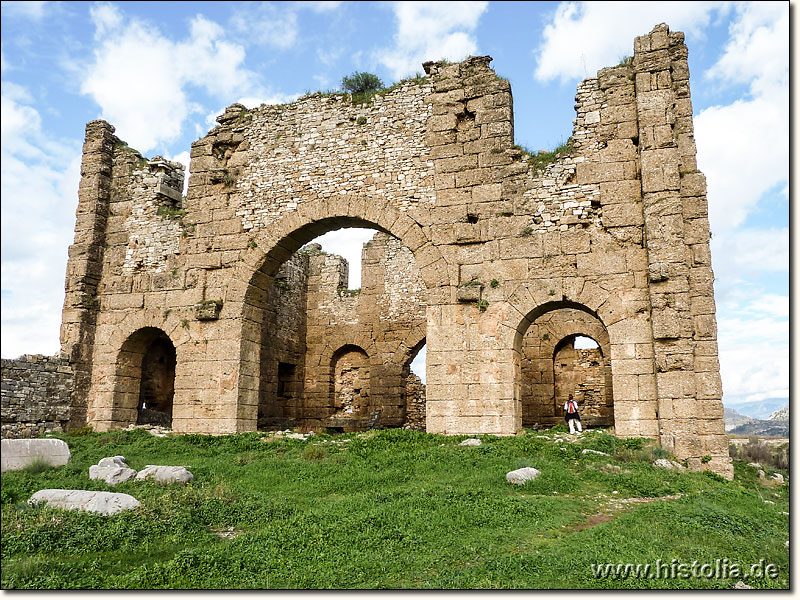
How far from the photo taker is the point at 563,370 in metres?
17.8

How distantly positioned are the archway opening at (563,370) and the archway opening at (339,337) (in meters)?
3.39

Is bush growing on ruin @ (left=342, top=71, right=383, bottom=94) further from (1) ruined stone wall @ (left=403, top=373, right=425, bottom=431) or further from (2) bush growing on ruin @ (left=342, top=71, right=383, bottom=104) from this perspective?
(1) ruined stone wall @ (left=403, top=373, right=425, bottom=431)

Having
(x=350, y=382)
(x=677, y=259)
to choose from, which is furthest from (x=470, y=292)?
(x=350, y=382)

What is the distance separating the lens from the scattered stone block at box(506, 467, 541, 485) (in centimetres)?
801

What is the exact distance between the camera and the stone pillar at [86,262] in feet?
47.0

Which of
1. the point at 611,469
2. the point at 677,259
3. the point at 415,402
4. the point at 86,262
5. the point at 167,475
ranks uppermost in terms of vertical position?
the point at 86,262

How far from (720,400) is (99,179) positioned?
14337 millimetres

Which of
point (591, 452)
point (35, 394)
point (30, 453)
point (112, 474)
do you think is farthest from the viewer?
point (35, 394)

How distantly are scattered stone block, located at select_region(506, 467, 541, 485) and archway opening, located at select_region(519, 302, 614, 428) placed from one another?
28.7 feet

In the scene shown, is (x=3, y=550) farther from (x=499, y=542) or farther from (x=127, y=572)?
(x=499, y=542)

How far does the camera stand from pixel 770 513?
7664mm

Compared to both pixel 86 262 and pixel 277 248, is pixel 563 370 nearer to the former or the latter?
pixel 277 248

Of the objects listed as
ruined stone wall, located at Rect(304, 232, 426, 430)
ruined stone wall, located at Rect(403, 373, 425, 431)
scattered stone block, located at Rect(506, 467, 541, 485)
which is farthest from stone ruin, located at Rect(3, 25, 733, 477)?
ruined stone wall, located at Rect(403, 373, 425, 431)

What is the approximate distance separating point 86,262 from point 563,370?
41.6ft
